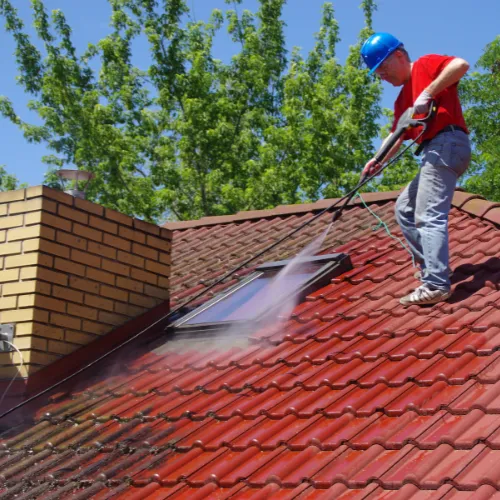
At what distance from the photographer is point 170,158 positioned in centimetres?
2525

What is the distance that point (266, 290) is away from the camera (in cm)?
686

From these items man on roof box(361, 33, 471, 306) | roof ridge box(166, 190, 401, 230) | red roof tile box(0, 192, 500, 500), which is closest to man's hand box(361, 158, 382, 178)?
man on roof box(361, 33, 471, 306)

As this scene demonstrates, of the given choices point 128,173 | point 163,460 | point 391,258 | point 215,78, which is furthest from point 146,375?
point 215,78

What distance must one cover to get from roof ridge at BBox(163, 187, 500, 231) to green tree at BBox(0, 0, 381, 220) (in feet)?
39.9

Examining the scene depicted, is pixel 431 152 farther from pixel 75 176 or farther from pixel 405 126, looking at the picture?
pixel 75 176

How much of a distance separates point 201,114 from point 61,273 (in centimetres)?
1883

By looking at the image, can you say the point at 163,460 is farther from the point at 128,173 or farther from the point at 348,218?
the point at 128,173

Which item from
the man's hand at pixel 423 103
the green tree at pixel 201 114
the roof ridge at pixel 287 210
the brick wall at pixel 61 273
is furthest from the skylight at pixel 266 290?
the green tree at pixel 201 114

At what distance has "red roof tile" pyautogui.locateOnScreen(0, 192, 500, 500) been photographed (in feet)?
12.7

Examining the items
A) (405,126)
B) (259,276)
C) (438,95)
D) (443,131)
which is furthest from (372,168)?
(259,276)

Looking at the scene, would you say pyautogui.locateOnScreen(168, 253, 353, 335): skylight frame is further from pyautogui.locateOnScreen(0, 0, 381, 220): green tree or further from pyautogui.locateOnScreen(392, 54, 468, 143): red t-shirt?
pyautogui.locateOnScreen(0, 0, 381, 220): green tree

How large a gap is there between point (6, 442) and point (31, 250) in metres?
1.41

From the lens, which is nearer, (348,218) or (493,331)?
(493,331)

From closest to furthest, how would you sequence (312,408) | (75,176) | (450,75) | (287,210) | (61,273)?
(312,408)
(450,75)
(61,273)
(75,176)
(287,210)
